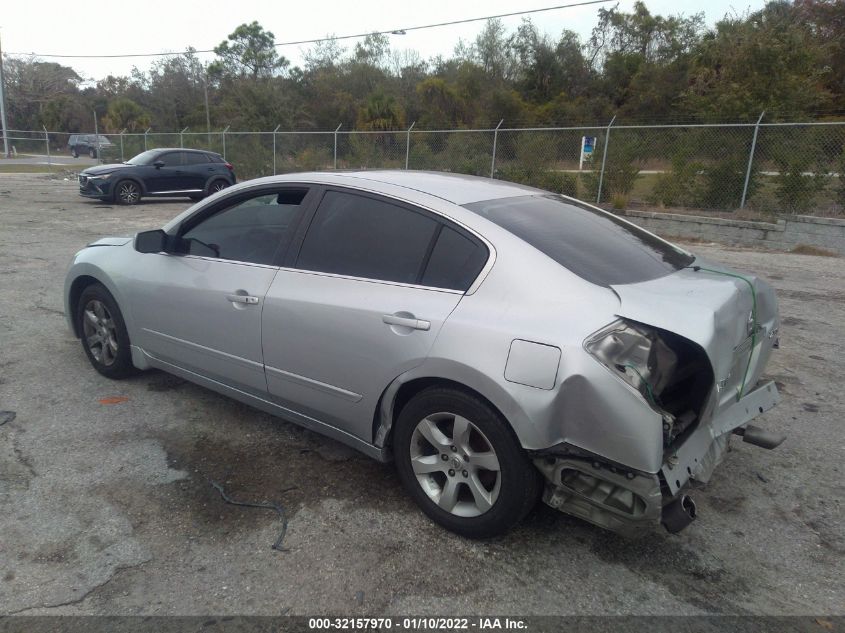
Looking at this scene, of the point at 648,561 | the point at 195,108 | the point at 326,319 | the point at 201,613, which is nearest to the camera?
the point at 201,613

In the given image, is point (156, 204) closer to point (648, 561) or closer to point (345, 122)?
point (648, 561)

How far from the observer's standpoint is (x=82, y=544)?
2.67 m

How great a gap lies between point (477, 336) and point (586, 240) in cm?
91

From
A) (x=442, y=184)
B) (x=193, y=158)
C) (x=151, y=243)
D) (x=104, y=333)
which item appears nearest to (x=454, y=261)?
(x=442, y=184)

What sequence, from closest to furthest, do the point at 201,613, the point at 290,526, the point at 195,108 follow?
the point at 201,613 < the point at 290,526 < the point at 195,108

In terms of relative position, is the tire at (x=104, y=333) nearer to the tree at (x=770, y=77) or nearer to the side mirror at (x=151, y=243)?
the side mirror at (x=151, y=243)

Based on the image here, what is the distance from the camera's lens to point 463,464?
265 centimetres

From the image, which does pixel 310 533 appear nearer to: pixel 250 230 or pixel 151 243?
pixel 250 230

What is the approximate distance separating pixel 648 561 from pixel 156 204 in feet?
56.4

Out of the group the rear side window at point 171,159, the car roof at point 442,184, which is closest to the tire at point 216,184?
the rear side window at point 171,159

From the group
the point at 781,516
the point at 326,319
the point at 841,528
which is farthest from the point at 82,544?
the point at 841,528

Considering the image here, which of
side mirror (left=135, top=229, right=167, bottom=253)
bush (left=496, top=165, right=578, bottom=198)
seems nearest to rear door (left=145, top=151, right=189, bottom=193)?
bush (left=496, top=165, right=578, bottom=198)

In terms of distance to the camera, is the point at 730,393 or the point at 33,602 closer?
the point at 33,602

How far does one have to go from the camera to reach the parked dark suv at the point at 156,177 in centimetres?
1589
